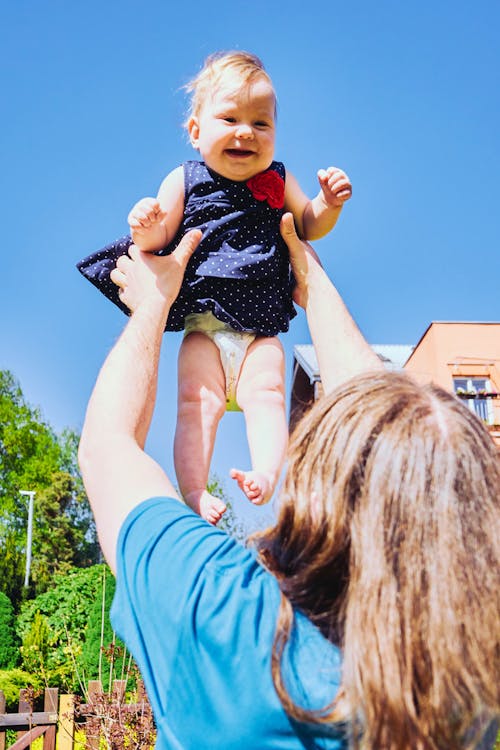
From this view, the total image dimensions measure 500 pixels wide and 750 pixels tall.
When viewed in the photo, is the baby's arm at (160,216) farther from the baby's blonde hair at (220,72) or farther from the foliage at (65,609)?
the foliage at (65,609)

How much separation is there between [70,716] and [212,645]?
5.74 m

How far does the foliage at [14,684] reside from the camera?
8.70 metres

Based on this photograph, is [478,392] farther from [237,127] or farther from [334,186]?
[237,127]

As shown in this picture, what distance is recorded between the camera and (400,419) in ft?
3.82

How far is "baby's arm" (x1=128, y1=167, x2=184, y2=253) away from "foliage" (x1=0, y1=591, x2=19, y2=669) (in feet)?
35.2

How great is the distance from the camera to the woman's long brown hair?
995mm

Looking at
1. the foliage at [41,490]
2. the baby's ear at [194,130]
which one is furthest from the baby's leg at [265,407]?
the foliage at [41,490]

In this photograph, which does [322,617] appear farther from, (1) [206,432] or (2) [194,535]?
(1) [206,432]

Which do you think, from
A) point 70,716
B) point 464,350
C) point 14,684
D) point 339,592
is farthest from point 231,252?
point 464,350

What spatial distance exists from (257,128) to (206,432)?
0.83m

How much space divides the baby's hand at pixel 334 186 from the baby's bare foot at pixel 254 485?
818 millimetres

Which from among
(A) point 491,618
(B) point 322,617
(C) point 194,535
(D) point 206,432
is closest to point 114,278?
(D) point 206,432

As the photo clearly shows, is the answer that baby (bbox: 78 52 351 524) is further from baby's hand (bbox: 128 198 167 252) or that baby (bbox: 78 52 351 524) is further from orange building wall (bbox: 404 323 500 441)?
orange building wall (bbox: 404 323 500 441)

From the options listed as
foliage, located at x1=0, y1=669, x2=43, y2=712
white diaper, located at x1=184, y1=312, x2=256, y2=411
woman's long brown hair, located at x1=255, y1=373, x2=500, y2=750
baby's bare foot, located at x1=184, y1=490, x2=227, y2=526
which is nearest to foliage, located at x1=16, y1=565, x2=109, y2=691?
foliage, located at x1=0, y1=669, x2=43, y2=712
